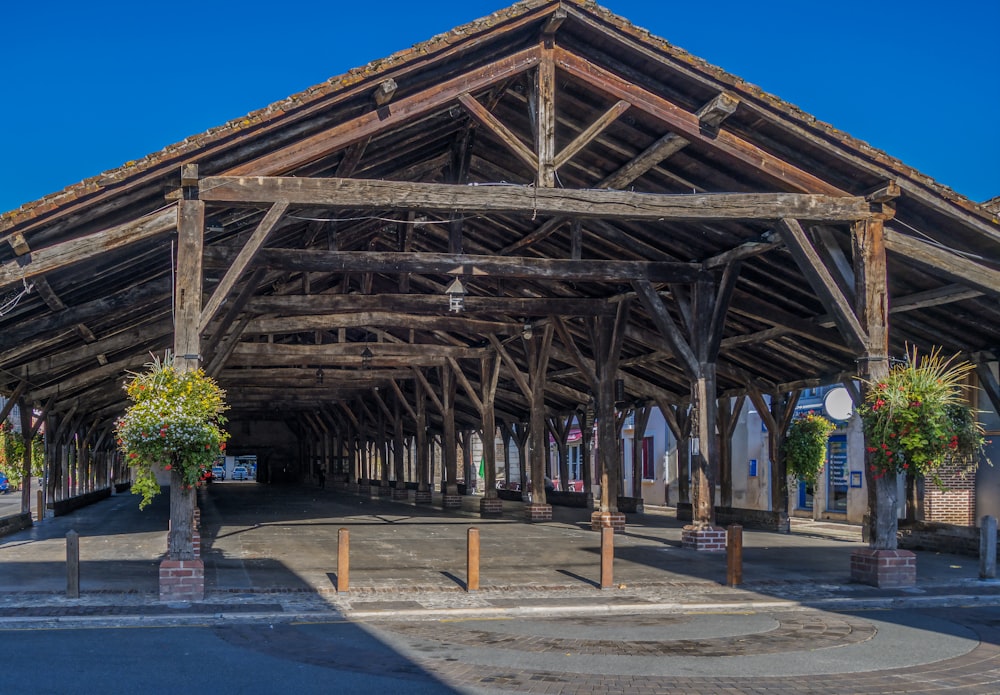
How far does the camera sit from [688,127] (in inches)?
491

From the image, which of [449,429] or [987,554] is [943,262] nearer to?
[987,554]

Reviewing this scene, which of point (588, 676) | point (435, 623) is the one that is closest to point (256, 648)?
point (435, 623)

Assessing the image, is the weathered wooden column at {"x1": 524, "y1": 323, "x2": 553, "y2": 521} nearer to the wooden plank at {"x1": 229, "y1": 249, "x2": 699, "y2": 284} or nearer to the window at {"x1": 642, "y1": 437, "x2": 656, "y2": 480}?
the wooden plank at {"x1": 229, "y1": 249, "x2": 699, "y2": 284}

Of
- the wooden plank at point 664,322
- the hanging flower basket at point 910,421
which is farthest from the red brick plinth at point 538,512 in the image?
the hanging flower basket at point 910,421

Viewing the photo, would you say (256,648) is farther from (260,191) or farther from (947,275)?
(947,275)

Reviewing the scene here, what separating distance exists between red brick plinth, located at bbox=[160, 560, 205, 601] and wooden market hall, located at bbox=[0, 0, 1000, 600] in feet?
0.83

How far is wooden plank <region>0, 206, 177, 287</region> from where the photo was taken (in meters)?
10.8

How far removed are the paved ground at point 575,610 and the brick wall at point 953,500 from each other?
3.92 meters

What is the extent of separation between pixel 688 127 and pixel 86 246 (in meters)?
7.33

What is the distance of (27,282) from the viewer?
37.6 feet

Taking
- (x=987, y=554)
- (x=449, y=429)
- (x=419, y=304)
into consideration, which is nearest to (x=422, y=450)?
(x=449, y=429)

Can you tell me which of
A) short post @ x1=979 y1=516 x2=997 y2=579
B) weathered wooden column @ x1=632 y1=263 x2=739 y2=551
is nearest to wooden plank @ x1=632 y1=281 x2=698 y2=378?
weathered wooden column @ x1=632 y1=263 x2=739 y2=551

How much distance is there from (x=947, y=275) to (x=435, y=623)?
807 cm

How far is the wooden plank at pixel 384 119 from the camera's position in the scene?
38.1 feet
